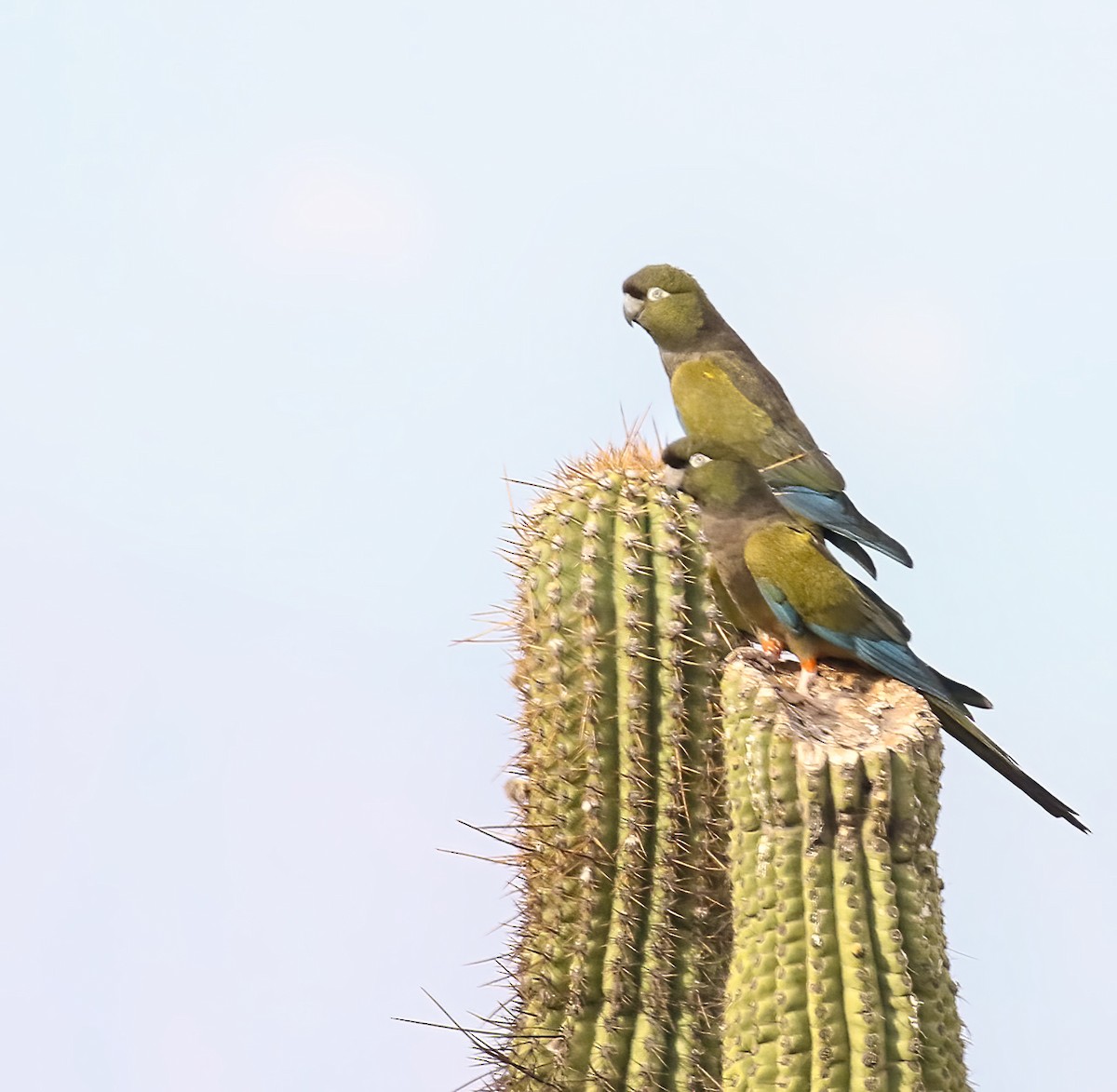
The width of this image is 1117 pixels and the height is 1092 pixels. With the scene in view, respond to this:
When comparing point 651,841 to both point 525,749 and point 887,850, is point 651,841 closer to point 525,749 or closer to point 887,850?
point 525,749

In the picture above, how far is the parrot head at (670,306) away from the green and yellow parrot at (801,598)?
153 cm

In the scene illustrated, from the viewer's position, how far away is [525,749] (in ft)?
18.2

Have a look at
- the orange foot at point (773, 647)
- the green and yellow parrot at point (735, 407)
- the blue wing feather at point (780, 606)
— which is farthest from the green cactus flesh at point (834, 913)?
the green and yellow parrot at point (735, 407)

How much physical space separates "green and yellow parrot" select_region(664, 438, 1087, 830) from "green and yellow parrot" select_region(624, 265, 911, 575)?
0.15m

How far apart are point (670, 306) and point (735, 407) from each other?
29.6 inches

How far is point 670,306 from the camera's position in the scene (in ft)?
22.6

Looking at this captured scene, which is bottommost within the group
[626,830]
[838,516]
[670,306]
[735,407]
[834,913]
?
[834,913]

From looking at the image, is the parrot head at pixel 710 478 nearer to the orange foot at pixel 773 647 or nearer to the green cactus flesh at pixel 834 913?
the orange foot at pixel 773 647

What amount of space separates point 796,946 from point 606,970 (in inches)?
60.1

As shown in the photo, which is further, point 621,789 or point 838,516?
point 838,516

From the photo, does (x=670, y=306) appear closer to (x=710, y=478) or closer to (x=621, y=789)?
(x=710, y=478)

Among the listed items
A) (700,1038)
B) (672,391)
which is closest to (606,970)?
(700,1038)

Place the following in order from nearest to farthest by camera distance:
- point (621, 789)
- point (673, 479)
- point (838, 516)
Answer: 1. point (621, 789)
2. point (673, 479)
3. point (838, 516)

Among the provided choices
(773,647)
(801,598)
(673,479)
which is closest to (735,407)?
(673,479)
